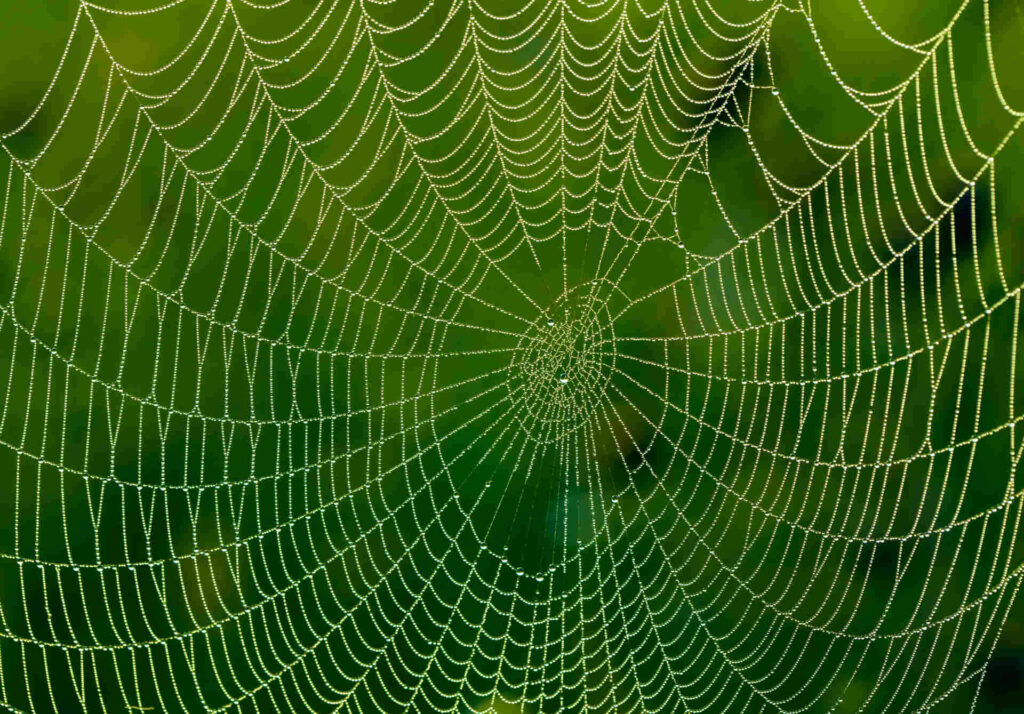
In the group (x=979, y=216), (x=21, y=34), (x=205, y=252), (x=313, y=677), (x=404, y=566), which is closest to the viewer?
(x=21, y=34)

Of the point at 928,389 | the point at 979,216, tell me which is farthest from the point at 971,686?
the point at 979,216

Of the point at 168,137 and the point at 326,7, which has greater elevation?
the point at 326,7

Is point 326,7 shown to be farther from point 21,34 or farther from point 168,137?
point 21,34

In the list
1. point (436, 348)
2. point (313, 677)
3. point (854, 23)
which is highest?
point (854, 23)

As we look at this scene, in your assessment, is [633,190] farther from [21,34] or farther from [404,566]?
[21,34]

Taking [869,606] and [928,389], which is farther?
[869,606]

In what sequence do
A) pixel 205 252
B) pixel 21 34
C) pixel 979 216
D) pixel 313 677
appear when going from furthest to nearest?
pixel 313 677 < pixel 979 216 < pixel 205 252 < pixel 21 34

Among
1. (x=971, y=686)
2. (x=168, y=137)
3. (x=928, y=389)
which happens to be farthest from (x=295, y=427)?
(x=971, y=686)
